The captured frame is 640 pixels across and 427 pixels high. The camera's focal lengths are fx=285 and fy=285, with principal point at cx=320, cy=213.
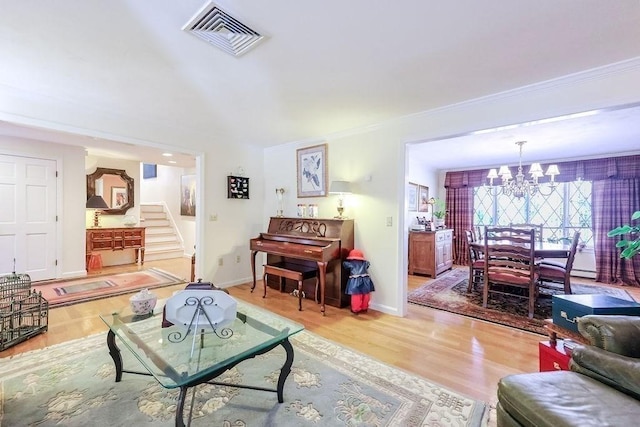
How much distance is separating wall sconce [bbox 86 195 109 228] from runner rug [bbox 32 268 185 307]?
147 cm

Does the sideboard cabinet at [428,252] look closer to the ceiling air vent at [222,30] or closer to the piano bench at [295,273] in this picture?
the piano bench at [295,273]

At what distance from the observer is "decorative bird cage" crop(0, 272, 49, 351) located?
243 centimetres

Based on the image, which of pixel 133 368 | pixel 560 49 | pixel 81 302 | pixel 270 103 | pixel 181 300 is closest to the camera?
pixel 181 300

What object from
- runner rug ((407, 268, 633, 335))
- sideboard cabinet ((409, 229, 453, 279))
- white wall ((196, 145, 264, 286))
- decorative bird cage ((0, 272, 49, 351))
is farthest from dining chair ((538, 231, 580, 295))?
decorative bird cage ((0, 272, 49, 351))

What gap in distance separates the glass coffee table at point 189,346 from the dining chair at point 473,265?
3.16m

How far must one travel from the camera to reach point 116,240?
5590mm

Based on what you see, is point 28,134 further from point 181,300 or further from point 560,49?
point 560,49

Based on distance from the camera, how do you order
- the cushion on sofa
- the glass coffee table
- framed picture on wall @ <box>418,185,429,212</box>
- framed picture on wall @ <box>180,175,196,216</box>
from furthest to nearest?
framed picture on wall @ <box>180,175,196,216</box>
framed picture on wall @ <box>418,185,429,212</box>
the glass coffee table
the cushion on sofa

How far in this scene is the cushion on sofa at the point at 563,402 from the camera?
1.05 meters

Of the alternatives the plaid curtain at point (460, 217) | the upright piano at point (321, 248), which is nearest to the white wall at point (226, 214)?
the upright piano at point (321, 248)

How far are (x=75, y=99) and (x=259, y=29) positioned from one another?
2.24 m

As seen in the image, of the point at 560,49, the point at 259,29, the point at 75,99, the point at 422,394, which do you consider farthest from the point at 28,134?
the point at 560,49

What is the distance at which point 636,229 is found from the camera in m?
1.98

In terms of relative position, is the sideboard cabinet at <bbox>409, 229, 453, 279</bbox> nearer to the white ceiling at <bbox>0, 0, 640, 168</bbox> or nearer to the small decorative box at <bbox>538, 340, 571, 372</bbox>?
→ the white ceiling at <bbox>0, 0, 640, 168</bbox>
